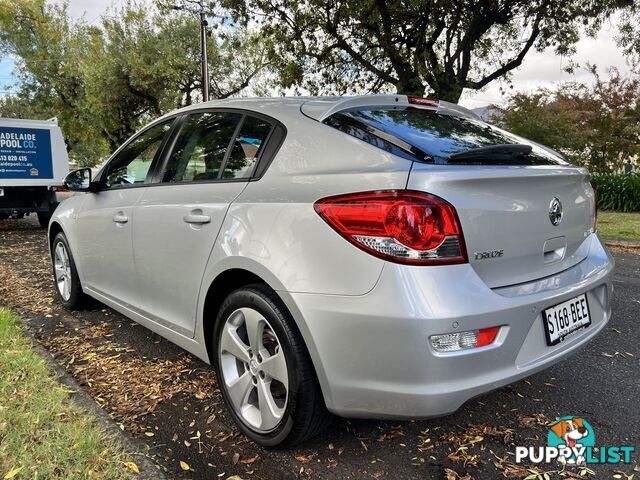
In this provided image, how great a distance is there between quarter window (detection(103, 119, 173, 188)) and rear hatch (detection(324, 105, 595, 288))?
1.49 metres

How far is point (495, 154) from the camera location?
6.89 ft

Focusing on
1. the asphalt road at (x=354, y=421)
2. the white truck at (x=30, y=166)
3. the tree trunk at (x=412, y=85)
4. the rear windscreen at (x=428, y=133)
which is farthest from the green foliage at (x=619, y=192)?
the white truck at (x=30, y=166)

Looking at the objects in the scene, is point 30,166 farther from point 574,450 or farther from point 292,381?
point 574,450

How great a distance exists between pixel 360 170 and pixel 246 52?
810 inches

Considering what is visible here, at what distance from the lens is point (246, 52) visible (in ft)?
68.2

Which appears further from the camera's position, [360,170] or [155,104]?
[155,104]

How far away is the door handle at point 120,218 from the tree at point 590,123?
16014 millimetres

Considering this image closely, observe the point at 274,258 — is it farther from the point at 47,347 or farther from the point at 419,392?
the point at 47,347

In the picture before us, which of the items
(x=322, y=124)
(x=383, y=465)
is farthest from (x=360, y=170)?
(x=383, y=465)

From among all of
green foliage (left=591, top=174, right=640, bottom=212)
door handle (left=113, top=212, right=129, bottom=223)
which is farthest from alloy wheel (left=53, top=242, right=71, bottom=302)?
green foliage (left=591, top=174, right=640, bottom=212)

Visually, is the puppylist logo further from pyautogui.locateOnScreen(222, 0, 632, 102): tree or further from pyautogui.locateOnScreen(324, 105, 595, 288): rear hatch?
pyautogui.locateOnScreen(222, 0, 632, 102): tree

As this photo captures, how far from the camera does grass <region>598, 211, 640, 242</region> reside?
8.43 m

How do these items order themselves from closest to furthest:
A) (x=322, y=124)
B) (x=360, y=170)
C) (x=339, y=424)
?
(x=360, y=170), (x=322, y=124), (x=339, y=424)

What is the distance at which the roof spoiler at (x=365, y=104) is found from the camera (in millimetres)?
2312
